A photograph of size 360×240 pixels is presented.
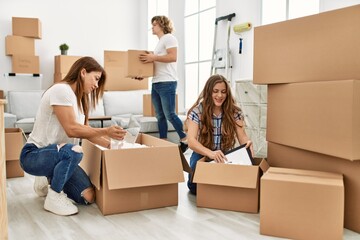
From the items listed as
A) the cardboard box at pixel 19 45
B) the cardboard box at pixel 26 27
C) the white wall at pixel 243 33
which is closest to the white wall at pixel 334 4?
the white wall at pixel 243 33

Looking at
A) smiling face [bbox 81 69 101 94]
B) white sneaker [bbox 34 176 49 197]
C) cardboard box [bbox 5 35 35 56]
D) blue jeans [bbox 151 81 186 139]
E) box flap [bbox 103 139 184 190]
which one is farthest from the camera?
cardboard box [bbox 5 35 35 56]

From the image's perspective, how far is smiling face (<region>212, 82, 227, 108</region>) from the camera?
2.24m

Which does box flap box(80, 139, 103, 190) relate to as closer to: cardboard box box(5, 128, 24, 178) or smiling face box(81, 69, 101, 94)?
smiling face box(81, 69, 101, 94)

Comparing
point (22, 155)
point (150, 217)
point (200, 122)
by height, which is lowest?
point (150, 217)

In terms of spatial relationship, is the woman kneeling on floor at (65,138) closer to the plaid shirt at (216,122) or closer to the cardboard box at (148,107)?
the plaid shirt at (216,122)

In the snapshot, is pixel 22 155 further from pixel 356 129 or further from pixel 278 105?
pixel 356 129

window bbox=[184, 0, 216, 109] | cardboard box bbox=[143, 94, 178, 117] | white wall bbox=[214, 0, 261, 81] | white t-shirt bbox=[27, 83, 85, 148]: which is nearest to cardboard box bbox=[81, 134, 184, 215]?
white t-shirt bbox=[27, 83, 85, 148]

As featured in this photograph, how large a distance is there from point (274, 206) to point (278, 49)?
2.76ft

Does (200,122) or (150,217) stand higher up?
(200,122)

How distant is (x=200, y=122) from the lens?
228cm

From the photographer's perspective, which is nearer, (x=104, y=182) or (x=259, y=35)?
(x=104, y=182)

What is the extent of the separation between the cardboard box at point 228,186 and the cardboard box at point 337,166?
0.14 m

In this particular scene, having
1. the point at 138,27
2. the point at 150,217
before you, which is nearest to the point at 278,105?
the point at 150,217

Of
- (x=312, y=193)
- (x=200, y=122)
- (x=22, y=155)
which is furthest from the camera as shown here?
(x=200, y=122)
